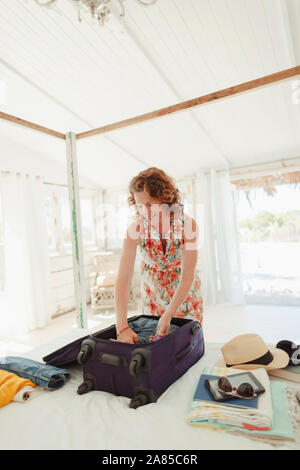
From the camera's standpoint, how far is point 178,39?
2229 millimetres

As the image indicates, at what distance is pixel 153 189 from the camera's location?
1.56 m

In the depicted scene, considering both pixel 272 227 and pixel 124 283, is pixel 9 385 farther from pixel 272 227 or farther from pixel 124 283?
pixel 272 227

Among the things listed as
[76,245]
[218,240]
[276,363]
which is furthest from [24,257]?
[276,363]

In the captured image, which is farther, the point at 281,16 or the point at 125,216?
the point at 125,216

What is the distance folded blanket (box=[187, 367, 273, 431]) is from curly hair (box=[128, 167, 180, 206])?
954 mm

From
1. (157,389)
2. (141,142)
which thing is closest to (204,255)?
(141,142)

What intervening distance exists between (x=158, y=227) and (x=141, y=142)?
2.74 metres

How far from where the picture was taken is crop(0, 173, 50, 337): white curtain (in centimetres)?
386

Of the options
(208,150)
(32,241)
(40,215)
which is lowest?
(32,241)

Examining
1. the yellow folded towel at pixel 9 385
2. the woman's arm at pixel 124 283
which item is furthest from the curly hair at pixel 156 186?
the yellow folded towel at pixel 9 385

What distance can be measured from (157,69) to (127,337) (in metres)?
2.28

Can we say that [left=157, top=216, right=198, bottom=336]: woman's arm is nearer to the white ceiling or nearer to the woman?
the woman

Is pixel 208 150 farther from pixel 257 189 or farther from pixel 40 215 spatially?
pixel 40 215

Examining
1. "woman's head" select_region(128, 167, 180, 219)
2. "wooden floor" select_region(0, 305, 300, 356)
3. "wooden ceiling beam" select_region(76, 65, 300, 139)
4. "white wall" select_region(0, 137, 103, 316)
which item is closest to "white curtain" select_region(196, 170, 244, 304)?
"wooden floor" select_region(0, 305, 300, 356)
